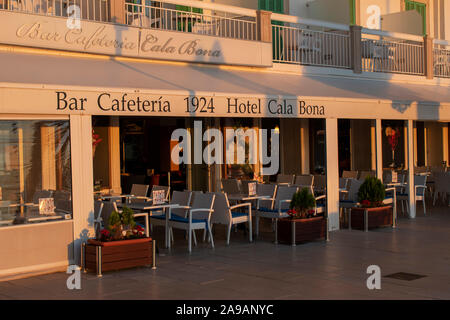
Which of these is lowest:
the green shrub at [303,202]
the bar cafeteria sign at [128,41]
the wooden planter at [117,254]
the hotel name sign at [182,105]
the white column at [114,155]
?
the wooden planter at [117,254]

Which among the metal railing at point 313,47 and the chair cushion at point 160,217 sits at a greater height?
the metal railing at point 313,47

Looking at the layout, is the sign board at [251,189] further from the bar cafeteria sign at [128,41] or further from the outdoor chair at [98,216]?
the outdoor chair at [98,216]

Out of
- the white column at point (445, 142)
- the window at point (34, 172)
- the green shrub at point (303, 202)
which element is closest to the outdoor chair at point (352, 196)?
the green shrub at point (303, 202)

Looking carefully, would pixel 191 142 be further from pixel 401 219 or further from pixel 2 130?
pixel 2 130

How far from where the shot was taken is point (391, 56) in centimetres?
1642

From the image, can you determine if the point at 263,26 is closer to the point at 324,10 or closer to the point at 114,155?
the point at 114,155

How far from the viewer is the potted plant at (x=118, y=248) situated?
26.2 ft

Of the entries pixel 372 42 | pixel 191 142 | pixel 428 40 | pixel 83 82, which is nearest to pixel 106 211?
pixel 83 82

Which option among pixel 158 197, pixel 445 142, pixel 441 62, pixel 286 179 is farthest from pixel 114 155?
pixel 445 142

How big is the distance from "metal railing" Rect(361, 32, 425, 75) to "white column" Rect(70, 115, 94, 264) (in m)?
8.96

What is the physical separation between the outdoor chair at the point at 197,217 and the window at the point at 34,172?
6.51 ft

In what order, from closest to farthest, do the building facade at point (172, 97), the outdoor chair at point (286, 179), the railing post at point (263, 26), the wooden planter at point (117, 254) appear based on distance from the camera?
the wooden planter at point (117, 254) < the building facade at point (172, 97) < the railing post at point (263, 26) < the outdoor chair at point (286, 179)
